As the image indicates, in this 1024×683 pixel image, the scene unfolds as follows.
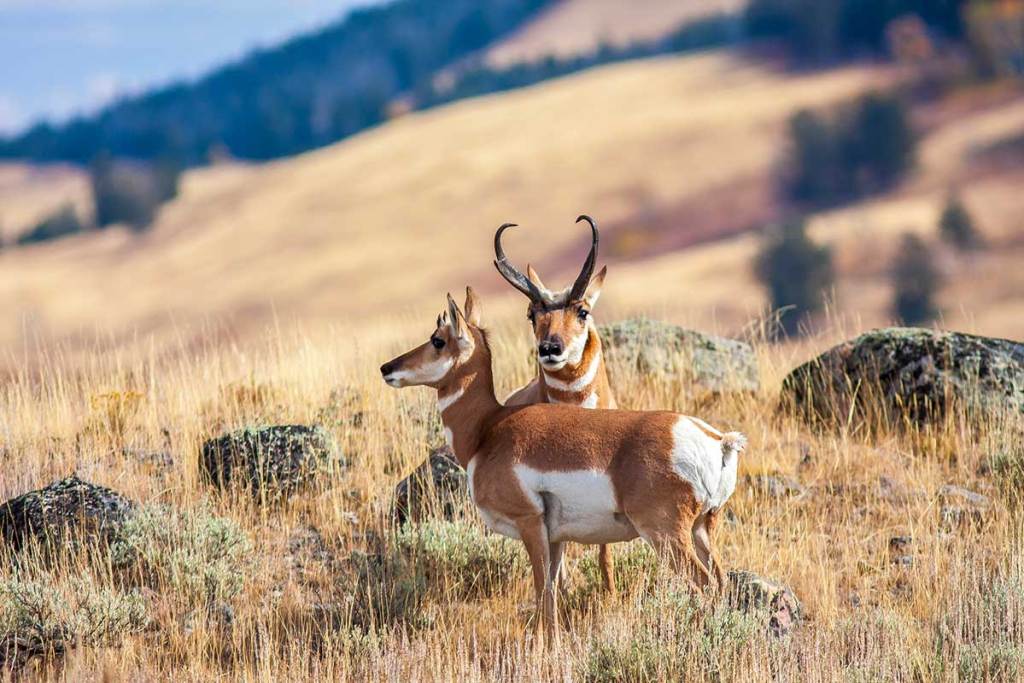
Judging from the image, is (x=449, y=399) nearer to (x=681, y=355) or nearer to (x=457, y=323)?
(x=457, y=323)

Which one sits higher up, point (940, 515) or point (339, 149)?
point (339, 149)

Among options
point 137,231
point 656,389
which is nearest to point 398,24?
point 137,231

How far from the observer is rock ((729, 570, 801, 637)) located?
6.66 meters

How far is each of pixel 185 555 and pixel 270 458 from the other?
1488 millimetres

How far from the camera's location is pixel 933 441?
9.73 metres

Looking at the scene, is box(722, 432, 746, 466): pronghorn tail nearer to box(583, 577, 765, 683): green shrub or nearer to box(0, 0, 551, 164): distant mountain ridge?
box(583, 577, 765, 683): green shrub

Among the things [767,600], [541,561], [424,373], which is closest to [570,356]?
[424,373]

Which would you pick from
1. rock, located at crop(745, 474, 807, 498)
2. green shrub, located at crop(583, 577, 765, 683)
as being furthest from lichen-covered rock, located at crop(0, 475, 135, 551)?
rock, located at crop(745, 474, 807, 498)

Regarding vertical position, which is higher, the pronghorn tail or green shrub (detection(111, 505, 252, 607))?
the pronghorn tail

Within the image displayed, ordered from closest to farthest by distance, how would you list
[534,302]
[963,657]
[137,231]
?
[963,657]
[534,302]
[137,231]

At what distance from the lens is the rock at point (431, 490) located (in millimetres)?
8383

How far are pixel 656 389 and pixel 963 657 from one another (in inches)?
197

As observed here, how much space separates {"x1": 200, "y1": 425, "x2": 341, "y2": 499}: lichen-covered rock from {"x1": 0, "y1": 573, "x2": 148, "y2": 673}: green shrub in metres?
1.79

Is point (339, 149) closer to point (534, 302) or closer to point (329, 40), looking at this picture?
point (329, 40)
